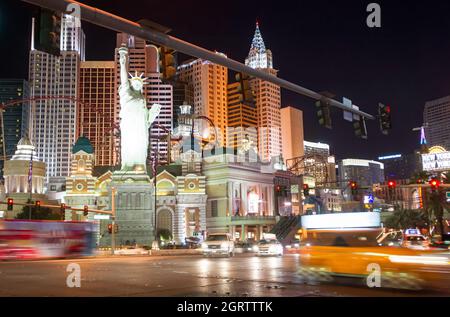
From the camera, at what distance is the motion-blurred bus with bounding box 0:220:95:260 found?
33.7 m

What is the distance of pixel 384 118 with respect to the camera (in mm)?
23203

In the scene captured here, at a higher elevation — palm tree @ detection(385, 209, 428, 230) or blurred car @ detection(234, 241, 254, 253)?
palm tree @ detection(385, 209, 428, 230)

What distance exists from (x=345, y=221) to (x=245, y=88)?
5.79 meters

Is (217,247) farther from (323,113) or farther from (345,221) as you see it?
(345,221)

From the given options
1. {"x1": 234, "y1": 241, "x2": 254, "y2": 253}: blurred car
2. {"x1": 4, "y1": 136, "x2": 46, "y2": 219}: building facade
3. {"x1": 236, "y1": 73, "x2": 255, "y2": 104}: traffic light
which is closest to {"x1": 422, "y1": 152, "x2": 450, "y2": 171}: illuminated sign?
{"x1": 234, "y1": 241, "x2": 254, "y2": 253}: blurred car

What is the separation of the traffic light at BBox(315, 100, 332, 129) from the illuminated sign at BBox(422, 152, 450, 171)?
48.0 metres

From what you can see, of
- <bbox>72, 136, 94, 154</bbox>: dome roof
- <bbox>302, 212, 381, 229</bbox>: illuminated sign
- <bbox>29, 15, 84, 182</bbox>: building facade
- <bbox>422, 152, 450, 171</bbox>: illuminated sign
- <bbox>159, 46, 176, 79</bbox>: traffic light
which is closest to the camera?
<bbox>159, 46, 176, 79</bbox>: traffic light

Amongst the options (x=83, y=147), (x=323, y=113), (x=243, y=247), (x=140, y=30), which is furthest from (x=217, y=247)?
(x=83, y=147)

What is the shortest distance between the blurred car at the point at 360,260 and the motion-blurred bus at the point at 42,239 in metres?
23.4

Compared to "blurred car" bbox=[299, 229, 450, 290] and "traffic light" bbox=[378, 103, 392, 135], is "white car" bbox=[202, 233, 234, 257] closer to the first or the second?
"traffic light" bbox=[378, 103, 392, 135]

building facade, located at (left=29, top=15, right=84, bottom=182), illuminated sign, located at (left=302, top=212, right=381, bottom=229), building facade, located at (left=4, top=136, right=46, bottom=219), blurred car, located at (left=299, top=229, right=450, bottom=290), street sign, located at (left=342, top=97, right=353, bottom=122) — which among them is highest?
building facade, located at (left=29, top=15, right=84, bottom=182)

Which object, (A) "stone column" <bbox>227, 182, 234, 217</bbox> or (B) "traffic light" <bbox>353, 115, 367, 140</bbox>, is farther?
(A) "stone column" <bbox>227, 182, 234, 217</bbox>

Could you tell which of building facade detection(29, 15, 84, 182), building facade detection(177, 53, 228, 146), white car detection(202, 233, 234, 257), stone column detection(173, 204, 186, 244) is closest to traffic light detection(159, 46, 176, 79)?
white car detection(202, 233, 234, 257)

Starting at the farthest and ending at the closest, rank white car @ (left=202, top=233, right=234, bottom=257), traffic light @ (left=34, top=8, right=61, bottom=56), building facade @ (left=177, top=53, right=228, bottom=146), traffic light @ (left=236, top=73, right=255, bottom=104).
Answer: building facade @ (left=177, top=53, right=228, bottom=146)
white car @ (left=202, top=233, right=234, bottom=257)
traffic light @ (left=236, top=73, right=255, bottom=104)
traffic light @ (left=34, top=8, right=61, bottom=56)
